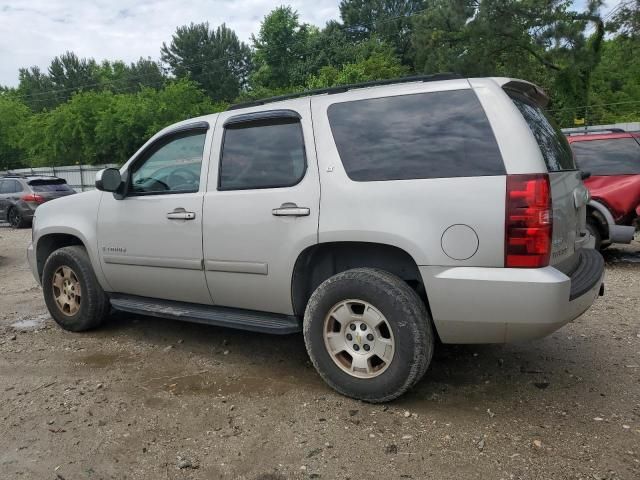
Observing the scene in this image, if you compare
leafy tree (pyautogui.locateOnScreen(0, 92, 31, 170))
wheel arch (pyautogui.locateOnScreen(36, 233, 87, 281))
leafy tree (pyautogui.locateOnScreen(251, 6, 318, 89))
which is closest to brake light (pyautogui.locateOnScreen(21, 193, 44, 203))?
wheel arch (pyautogui.locateOnScreen(36, 233, 87, 281))

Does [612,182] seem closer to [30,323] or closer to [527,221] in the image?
[527,221]

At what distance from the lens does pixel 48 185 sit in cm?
1639

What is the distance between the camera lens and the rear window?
52.7ft

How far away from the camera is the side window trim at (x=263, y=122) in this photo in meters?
3.64

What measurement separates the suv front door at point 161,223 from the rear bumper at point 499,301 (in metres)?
1.81

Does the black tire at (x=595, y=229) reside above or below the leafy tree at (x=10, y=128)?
below

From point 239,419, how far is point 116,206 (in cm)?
223

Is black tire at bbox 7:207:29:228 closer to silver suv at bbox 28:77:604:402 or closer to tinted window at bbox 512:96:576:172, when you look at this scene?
silver suv at bbox 28:77:604:402

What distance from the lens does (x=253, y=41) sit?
4869 centimetres

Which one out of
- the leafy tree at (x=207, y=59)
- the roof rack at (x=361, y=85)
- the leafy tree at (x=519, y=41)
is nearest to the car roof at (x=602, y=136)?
the roof rack at (x=361, y=85)

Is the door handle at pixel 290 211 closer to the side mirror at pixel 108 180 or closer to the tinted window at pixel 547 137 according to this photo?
the tinted window at pixel 547 137

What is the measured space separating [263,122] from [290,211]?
78 centimetres

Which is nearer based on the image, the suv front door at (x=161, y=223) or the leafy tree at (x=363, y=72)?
the suv front door at (x=161, y=223)

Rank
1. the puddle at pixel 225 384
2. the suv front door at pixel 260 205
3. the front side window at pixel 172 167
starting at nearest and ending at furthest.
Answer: the suv front door at pixel 260 205
the puddle at pixel 225 384
the front side window at pixel 172 167
